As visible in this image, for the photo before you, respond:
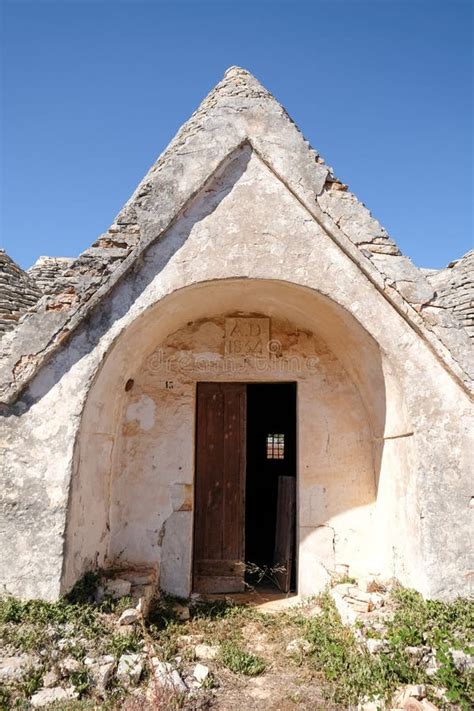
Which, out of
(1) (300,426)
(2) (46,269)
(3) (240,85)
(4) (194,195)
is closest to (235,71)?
(3) (240,85)

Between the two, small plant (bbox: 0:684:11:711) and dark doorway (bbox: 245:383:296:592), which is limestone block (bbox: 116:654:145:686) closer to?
small plant (bbox: 0:684:11:711)

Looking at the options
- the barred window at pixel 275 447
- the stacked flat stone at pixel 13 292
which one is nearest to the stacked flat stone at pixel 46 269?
the stacked flat stone at pixel 13 292

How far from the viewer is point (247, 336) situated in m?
6.23

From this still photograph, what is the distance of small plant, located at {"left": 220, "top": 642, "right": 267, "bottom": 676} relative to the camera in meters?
4.25

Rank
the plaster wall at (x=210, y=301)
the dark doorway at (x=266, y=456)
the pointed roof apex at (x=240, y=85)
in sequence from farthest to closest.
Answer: the dark doorway at (x=266, y=456)
the pointed roof apex at (x=240, y=85)
the plaster wall at (x=210, y=301)

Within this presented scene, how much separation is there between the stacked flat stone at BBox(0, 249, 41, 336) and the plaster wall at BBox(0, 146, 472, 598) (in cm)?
258

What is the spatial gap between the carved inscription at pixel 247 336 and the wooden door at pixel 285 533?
2111 mm

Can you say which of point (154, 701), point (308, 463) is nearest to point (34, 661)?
point (154, 701)

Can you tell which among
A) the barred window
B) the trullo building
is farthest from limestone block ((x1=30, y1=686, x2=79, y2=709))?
the barred window

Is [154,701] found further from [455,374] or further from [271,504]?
[271,504]

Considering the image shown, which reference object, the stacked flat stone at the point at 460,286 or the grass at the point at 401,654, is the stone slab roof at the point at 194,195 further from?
the grass at the point at 401,654

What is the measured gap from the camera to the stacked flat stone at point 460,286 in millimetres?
6969

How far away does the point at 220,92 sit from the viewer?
571cm

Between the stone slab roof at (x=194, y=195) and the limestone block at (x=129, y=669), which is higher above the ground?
the stone slab roof at (x=194, y=195)
